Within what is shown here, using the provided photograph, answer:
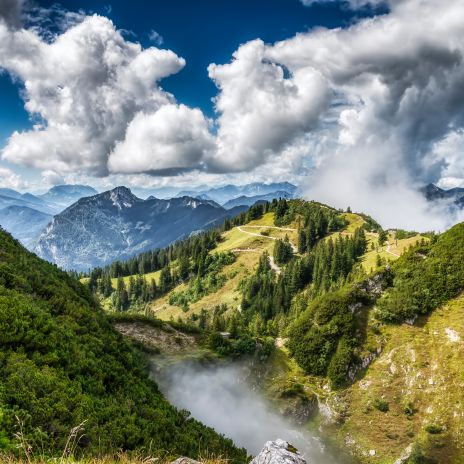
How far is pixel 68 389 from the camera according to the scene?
12.5 metres

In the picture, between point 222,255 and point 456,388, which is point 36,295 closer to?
point 456,388

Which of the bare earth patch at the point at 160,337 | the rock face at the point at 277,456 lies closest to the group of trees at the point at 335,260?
the bare earth patch at the point at 160,337

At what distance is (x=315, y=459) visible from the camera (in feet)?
116

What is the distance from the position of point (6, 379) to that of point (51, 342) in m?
3.21

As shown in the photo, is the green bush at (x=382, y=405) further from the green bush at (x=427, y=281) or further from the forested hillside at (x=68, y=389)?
the forested hillside at (x=68, y=389)

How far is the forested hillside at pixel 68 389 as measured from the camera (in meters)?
10.3

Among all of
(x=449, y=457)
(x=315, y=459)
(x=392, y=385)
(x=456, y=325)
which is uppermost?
(x=456, y=325)

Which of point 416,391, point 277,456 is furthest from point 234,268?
point 277,456

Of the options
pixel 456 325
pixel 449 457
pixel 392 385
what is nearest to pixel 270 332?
pixel 392 385

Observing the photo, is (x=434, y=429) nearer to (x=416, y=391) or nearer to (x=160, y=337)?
(x=416, y=391)

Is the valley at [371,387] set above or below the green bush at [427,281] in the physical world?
below

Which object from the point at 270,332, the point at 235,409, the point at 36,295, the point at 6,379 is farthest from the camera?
the point at 270,332

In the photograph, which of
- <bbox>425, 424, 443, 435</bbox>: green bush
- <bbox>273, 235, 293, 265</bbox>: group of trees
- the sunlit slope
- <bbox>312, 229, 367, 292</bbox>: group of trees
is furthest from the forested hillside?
<bbox>273, 235, 293, 265</bbox>: group of trees

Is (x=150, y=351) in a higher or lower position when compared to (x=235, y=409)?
higher
